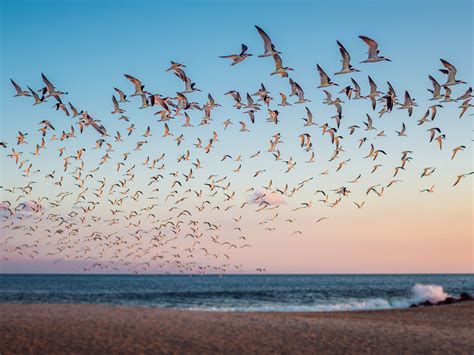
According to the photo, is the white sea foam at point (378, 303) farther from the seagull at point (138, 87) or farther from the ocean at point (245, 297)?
the seagull at point (138, 87)

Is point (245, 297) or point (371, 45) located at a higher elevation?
point (371, 45)

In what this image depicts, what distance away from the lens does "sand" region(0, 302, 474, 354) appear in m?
18.9

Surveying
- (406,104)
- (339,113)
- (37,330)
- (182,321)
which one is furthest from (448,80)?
(37,330)

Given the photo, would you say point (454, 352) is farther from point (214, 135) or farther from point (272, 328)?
point (214, 135)

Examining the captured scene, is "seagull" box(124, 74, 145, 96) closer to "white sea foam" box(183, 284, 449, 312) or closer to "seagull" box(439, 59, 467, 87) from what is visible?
"seagull" box(439, 59, 467, 87)

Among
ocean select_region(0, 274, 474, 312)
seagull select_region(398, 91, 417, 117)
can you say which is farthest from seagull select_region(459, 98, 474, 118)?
ocean select_region(0, 274, 474, 312)

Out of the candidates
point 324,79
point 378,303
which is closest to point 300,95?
point 324,79

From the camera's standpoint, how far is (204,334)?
21.1 metres

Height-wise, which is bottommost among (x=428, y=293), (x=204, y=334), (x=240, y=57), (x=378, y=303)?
(x=378, y=303)

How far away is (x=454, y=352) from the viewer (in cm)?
1867

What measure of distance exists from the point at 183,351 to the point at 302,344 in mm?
4421

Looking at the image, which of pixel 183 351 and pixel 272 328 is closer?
pixel 183 351

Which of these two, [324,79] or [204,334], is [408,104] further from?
→ [204,334]

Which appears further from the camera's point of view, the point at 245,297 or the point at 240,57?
the point at 245,297
